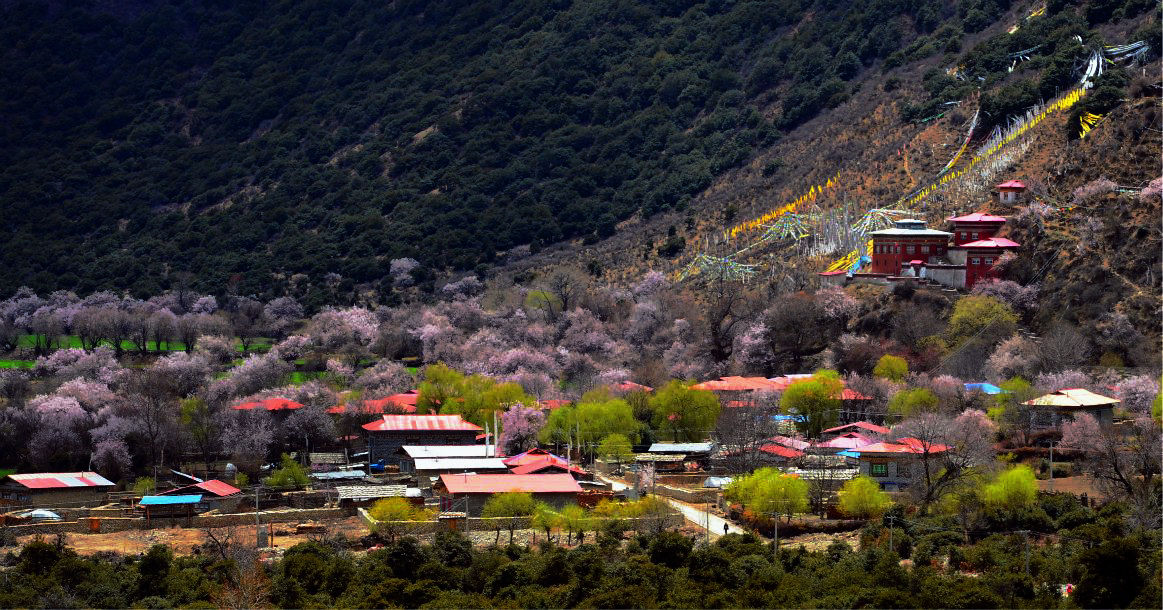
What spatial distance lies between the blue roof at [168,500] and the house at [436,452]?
10748mm

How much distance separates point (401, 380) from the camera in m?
108

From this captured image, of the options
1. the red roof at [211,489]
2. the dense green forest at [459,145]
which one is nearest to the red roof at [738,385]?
the red roof at [211,489]

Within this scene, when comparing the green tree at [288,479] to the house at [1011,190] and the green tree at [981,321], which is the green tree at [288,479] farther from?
the house at [1011,190]

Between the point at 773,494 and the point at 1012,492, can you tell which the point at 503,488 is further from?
the point at 1012,492

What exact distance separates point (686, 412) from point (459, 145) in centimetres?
9377

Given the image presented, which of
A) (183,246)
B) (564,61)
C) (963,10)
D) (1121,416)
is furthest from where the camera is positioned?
(564,61)

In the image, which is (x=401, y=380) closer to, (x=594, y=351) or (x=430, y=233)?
(x=594, y=351)

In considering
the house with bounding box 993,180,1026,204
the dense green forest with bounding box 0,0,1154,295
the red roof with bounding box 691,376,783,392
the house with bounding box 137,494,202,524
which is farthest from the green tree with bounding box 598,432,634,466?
the dense green forest with bounding box 0,0,1154,295

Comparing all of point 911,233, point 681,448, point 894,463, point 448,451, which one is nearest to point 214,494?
point 448,451

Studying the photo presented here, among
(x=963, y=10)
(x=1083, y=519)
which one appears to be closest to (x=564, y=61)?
(x=963, y=10)

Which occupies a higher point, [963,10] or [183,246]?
[963,10]

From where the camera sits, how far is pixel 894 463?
7162 centimetres

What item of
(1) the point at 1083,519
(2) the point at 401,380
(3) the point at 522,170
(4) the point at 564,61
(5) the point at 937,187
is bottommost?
(1) the point at 1083,519

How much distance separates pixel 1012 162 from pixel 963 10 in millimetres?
45771
